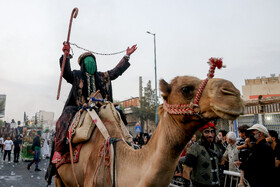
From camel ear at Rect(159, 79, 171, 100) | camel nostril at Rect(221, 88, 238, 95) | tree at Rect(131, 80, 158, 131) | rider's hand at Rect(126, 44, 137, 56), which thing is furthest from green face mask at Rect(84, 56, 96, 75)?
tree at Rect(131, 80, 158, 131)

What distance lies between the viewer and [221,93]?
1854 mm

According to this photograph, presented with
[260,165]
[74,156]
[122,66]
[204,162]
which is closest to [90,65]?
[122,66]

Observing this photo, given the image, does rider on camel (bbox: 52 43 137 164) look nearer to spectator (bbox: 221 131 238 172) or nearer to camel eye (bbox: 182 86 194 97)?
camel eye (bbox: 182 86 194 97)

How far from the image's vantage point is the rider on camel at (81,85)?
11.9 ft

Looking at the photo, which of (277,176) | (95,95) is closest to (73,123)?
(95,95)

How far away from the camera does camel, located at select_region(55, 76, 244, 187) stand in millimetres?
1845

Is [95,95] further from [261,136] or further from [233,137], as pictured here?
[233,137]

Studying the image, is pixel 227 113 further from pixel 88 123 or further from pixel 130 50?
pixel 130 50

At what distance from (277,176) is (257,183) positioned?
1.73ft

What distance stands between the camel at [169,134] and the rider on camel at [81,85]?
1055 millimetres

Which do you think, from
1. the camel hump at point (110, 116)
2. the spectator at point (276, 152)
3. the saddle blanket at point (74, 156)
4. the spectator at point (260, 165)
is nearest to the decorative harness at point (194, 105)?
the camel hump at point (110, 116)

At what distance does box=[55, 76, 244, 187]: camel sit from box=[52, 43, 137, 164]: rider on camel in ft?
3.46

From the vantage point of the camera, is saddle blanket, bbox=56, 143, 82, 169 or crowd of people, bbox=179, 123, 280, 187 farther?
crowd of people, bbox=179, 123, 280, 187

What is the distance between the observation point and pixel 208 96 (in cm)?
194
